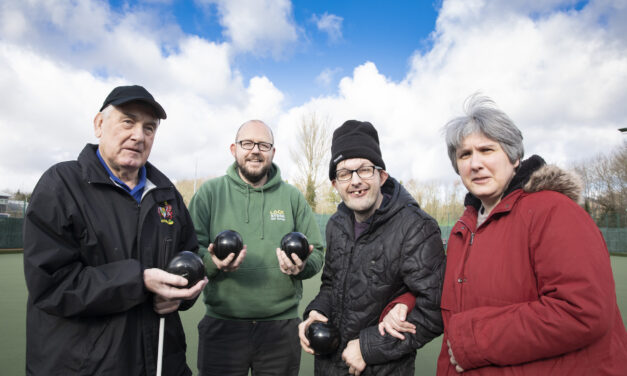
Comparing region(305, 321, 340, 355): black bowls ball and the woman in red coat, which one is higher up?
the woman in red coat

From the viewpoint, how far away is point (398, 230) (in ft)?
7.09

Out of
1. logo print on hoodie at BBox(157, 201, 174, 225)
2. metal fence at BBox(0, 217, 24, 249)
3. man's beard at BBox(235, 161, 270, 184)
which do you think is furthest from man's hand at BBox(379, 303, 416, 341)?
metal fence at BBox(0, 217, 24, 249)

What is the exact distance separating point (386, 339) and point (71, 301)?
5.13 feet

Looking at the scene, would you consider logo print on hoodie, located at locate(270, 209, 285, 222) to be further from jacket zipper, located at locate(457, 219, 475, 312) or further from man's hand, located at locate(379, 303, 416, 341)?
jacket zipper, located at locate(457, 219, 475, 312)

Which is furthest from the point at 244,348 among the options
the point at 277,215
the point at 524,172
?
the point at 524,172

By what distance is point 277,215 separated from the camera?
10.9ft

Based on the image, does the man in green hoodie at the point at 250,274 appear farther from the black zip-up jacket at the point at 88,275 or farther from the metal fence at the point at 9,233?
the metal fence at the point at 9,233

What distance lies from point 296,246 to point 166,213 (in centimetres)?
99

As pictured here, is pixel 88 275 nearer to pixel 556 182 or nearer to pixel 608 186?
pixel 556 182

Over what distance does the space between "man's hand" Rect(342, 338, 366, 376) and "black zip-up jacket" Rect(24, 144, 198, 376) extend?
103 cm

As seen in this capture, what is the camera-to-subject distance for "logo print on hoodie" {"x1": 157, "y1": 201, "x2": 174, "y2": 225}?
2.24 meters

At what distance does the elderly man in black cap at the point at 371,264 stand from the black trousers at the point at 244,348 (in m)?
0.79

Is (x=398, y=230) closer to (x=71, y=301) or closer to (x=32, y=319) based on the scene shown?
(x=71, y=301)

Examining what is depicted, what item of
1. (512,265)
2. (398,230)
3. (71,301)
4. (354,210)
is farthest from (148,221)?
(512,265)
